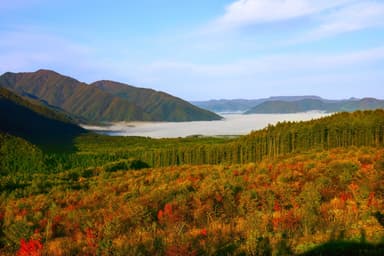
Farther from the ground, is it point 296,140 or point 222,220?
point 222,220

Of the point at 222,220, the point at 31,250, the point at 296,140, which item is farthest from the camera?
the point at 296,140

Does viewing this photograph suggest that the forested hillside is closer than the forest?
No

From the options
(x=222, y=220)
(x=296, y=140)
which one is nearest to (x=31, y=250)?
(x=222, y=220)

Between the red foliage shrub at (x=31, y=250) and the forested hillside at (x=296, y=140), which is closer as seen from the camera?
the red foliage shrub at (x=31, y=250)

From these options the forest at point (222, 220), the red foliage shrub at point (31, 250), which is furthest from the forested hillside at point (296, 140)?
the red foliage shrub at point (31, 250)

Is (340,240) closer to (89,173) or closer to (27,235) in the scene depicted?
(27,235)

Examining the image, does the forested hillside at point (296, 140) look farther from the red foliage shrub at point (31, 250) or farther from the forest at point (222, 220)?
the red foliage shrub at point (31, 250)

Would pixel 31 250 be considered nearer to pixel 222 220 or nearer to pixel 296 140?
pixel 222 220

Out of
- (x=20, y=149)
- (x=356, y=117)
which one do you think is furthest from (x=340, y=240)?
(x=20, y=149)

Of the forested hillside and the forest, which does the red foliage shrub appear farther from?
the forested hillside

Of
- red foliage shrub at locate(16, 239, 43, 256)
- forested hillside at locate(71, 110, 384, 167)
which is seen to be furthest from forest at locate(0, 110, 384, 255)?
forested hillside at locate(71, 110, 384, 167)

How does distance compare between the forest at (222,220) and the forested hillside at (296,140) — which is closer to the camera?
the forest at (222,220)

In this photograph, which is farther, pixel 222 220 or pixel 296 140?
pixel 296 140

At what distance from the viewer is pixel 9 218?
16344mm
